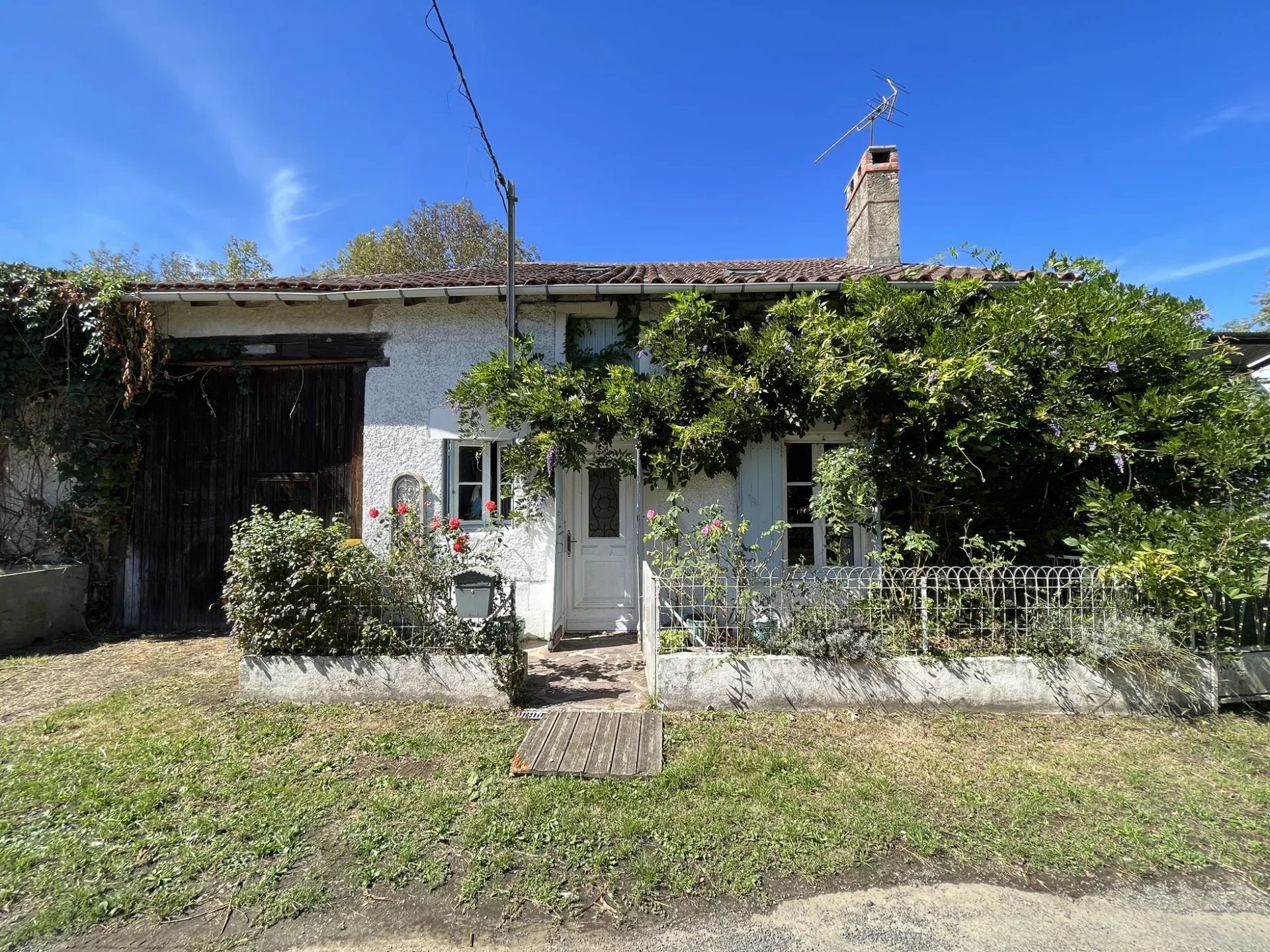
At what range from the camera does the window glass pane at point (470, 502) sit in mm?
6602

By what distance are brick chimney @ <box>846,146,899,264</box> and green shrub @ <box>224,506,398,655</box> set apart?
798cm

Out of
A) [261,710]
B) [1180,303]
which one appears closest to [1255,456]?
[1180,303]

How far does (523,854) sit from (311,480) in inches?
215

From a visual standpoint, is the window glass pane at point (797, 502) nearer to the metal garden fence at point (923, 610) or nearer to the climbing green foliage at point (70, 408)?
the metal garden fence at point (923, 610)

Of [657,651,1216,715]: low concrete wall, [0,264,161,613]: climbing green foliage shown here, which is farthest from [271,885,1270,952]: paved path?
[0,264,161,613]: climbing green foliage

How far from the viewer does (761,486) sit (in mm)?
6441

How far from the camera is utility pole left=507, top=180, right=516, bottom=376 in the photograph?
19.1 feet

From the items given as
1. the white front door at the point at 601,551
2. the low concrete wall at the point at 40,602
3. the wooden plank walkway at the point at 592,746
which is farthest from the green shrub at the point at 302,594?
the low concrete wall at the point at 40,602

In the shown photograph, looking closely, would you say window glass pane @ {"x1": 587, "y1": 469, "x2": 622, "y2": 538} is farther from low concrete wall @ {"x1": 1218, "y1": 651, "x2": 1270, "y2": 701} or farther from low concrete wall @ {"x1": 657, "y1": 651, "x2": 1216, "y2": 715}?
low concrete wall @ {"x1": 1218, "y1": 651, "x2": 1270, "y2": 701}

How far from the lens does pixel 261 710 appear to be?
13.9 ft

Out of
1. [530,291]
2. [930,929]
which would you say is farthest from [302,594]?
[930,929]

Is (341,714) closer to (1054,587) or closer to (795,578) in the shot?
(795,578)

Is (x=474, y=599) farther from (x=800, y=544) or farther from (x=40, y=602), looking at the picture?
(x=40, y=602)

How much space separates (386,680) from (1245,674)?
647cm
